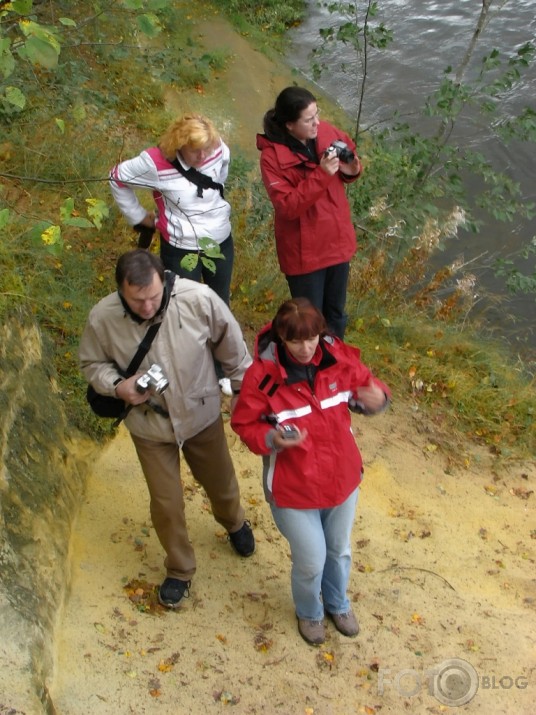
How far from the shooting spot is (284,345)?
319 cm

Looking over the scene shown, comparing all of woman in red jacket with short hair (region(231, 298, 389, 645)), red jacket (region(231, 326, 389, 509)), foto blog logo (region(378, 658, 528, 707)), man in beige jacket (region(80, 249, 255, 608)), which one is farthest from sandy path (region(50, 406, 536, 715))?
red jacket (region(231, 326, 389, 509))

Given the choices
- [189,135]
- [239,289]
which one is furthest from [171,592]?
[239,289]

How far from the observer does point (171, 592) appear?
12.6 feet

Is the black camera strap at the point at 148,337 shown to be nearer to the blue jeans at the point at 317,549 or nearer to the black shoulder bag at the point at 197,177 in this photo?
the blue jeans at the point at 317,549

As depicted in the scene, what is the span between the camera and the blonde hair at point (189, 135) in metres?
4.04

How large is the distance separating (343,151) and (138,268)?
1817 millimetres

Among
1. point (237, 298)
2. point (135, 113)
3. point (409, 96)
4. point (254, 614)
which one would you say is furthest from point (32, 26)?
point (409, 96)

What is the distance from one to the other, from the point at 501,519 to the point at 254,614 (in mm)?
2127

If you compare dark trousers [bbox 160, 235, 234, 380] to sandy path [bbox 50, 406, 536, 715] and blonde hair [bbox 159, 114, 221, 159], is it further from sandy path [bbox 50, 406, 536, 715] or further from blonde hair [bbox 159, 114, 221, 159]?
sandy path [bbox 50, 406, 536, 715]

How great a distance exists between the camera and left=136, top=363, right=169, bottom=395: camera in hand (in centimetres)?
A: 319

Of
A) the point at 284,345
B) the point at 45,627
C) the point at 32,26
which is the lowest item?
the point at 45,627

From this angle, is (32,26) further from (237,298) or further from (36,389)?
(237,298)

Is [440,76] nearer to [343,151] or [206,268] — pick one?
[343,151]

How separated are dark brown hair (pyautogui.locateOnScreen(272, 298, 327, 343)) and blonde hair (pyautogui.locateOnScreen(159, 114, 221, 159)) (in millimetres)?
1446
